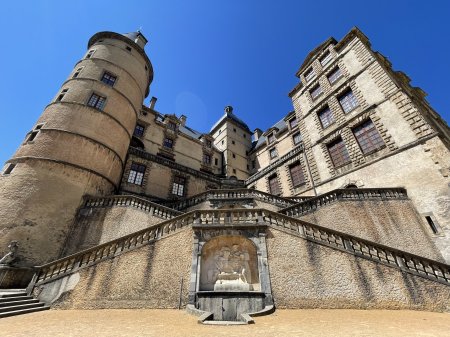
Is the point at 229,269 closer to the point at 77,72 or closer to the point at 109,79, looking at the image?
the point at 109,79

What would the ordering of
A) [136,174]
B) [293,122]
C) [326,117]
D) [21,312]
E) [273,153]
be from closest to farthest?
[21,312] < [136,174] < [326,117] < [293,122] < [273,153]

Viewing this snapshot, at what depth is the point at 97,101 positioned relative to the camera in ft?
53.0

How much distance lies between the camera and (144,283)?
23.6 ft

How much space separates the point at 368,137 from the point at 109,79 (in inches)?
811

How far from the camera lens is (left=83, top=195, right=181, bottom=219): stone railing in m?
11.7

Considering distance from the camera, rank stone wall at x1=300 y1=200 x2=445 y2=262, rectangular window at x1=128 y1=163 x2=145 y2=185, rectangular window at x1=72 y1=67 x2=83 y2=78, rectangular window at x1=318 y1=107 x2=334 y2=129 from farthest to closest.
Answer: rectangular window at x1=318 y1=107 x2=334 y2=129 < rectangular window at x1=128 y1=163 x2=145 y2=185 < rectangular window at x1=72 y1=67 x2=83 y2=78 < stone wall at x1=300 y1=200 x2=445 y2=262

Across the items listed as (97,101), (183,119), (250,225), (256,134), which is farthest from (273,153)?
(250,225)

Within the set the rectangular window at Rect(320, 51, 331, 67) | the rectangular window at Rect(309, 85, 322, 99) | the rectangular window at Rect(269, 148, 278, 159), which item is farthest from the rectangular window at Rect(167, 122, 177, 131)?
the rectangular window at Rect(320, 51, 331, 67)

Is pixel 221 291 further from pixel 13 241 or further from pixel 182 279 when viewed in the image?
pixel 13 241

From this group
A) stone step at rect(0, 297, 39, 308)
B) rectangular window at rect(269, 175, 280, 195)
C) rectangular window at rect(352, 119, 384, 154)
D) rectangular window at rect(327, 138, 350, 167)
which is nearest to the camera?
stone step at rect(0, 297, 39, 308)

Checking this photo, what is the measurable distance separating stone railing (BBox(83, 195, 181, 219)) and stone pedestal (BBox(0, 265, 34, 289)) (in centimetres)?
399

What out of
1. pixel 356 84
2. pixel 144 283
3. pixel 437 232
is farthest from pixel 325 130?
pixel 144 283

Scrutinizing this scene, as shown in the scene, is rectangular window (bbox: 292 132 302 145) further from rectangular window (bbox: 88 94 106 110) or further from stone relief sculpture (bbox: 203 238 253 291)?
rectangular window (bbox: 88 94 106 110)

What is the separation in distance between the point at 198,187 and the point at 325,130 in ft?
42.3
